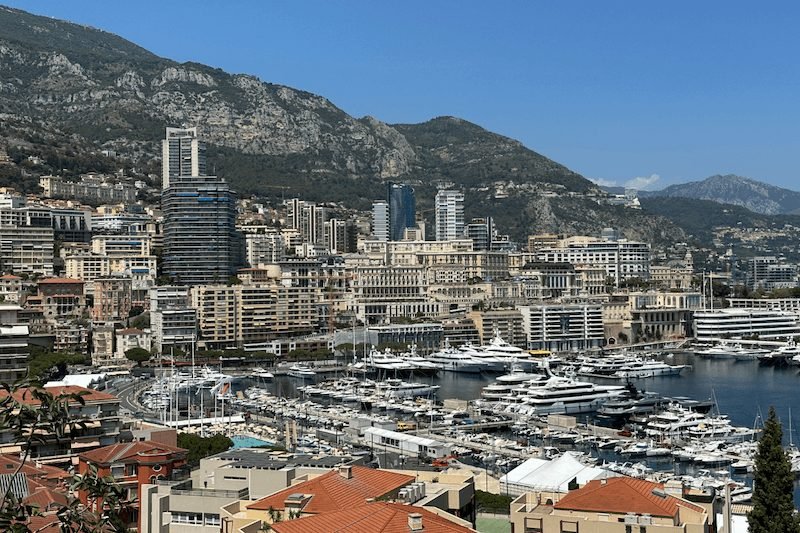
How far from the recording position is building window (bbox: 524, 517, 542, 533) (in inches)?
555

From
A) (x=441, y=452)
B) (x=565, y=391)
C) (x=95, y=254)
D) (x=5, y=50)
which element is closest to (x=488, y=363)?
(x=565, y=391)

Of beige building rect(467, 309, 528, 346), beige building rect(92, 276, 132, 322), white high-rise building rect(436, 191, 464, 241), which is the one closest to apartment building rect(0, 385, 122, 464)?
beige building rect(92, 276, 132, 322)

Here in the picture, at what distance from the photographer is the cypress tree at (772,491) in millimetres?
16375

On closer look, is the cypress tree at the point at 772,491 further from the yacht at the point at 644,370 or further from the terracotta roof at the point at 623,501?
the yacht at the point at 644,370

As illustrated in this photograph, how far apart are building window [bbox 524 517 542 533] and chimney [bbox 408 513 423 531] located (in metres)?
3.25

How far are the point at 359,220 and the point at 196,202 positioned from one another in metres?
54.2

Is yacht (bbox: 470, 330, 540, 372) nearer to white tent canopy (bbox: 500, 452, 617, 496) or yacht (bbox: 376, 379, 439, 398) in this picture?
yacht (bbox: 376, 379, 439, 398)

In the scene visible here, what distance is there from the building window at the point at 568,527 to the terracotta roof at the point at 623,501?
0.82ft

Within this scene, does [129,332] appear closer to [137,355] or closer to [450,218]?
[137,355]

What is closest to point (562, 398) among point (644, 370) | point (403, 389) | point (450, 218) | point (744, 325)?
point (403, 389)

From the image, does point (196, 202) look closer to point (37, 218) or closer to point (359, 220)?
point (37, 218)

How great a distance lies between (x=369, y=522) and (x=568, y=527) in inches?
A: 132

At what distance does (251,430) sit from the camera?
1651 inches

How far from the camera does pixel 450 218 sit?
126 metres
